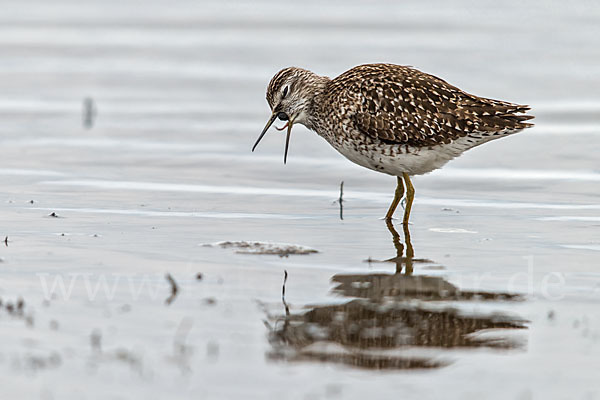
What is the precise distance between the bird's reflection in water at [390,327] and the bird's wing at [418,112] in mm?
2615

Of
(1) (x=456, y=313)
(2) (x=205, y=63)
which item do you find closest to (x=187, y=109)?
(2) (x=205, y=63)

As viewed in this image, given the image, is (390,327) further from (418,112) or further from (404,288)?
(418,112)

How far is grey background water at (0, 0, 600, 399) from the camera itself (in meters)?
5.79

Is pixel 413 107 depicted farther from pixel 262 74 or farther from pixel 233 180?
pixel 262 74

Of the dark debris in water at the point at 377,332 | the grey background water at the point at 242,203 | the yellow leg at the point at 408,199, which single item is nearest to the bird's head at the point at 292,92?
the grey background water at the point at 242,203

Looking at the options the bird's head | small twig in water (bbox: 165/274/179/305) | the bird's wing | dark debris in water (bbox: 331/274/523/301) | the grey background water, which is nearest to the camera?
the grey background water

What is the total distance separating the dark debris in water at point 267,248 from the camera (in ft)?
27.7

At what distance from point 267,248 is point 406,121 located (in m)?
2.36

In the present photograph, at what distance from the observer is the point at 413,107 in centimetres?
1020

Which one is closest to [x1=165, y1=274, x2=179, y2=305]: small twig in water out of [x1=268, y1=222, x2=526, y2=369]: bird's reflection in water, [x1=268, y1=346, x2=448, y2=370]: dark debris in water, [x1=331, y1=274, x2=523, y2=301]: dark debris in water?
[x1=268, y1=222, x2=526, y2=369]: bird's reflection in water

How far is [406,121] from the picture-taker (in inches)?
398

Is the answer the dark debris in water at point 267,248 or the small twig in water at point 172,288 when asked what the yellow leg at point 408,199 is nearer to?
the dark debris in water at point 267,248

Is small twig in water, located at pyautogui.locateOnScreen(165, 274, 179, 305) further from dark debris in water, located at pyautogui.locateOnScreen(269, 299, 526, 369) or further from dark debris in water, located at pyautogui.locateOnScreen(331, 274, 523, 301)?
dark debris in water, located at pyautogui.locateOnScreen(331, 274, 523, 301)

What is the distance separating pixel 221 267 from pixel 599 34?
15.5m
